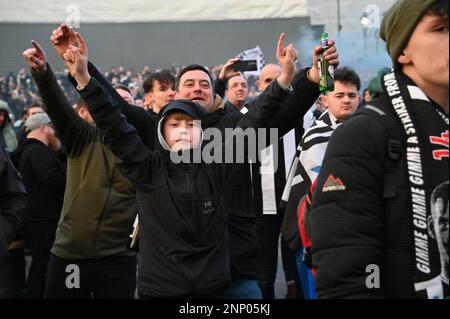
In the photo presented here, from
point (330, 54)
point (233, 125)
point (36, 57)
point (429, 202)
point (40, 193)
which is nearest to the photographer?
point (429, 202)

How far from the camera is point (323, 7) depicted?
30.2 ft

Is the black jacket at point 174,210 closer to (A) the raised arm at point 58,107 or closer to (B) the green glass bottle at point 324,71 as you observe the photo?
(B) the green glass bottle at point 324,71

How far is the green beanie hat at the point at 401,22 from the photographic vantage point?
216cm

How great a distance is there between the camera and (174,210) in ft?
11.7

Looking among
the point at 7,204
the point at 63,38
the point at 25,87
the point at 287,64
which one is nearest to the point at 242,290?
the point at 287,64

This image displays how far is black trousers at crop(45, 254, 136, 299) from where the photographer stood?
15.5 feet

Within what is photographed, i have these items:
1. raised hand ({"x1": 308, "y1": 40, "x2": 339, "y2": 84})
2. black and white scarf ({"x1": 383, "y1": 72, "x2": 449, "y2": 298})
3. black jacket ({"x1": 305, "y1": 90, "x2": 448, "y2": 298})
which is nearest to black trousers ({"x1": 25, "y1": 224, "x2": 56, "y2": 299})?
raised hand ({"x1": 308, "y1": 40, "x2": 339, "y2": 84})

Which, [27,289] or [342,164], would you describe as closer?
[342,164]

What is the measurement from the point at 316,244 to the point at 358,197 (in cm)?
18

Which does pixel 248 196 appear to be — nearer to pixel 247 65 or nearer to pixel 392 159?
pixel 392 159

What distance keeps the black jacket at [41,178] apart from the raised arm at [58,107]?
1554 millimetres

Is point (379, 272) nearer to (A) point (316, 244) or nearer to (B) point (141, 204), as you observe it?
(A) point (316, 244)

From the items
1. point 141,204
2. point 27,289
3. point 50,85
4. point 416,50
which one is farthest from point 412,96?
point 27,289

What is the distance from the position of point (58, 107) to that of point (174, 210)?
1.28m
